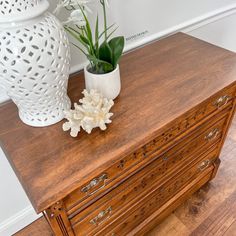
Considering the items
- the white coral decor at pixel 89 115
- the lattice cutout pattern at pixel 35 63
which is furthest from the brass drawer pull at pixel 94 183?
the lattice cutout pattern at pixel 35 63

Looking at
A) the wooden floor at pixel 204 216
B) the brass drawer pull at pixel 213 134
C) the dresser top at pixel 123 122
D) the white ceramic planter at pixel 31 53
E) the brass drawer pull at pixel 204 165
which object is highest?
the white ceramic planter at pixel 31 53

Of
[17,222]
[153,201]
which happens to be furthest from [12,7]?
[17,222]

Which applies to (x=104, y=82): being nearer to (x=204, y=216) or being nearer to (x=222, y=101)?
(x=222, y=101)

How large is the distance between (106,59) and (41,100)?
Result: 259mm

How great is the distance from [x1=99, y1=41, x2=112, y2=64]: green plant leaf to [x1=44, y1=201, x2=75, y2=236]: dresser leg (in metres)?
0.46

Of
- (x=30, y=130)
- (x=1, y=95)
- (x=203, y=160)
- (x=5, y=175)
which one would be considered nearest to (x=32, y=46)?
(x=30, y=130)

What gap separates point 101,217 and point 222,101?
634 millimetres

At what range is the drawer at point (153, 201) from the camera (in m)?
0.90

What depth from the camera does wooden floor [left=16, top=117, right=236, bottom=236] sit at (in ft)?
4.02

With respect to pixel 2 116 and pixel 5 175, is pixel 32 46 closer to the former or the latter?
pixel 2 116

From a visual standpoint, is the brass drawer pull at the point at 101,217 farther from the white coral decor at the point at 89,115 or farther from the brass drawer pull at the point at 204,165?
the brass drawer pull at the point at 204,165

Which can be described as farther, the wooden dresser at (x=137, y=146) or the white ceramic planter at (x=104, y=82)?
the white ceramic planter at (x=104, y=82)

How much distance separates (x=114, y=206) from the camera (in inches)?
32.7

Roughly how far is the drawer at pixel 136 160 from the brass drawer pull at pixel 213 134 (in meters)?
0.14
